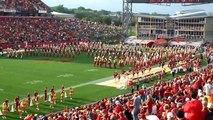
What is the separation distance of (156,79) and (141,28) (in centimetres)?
3590

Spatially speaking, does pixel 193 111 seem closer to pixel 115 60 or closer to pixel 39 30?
pixel 115 60

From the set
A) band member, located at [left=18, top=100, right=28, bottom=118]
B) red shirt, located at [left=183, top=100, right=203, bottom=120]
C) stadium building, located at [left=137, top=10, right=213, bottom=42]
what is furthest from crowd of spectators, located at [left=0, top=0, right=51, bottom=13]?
red shirt, located at [left=183, top=100, right=203, bottom=120]

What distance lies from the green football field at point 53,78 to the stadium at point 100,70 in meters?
0.05

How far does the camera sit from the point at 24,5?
2343 inches

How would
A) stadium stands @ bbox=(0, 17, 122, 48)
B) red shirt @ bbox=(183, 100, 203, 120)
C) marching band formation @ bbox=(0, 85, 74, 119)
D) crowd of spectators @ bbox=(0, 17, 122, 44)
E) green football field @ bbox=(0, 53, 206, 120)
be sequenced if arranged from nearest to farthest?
red shirt @ bbox=(183, 100, 203, 120), marching band formation @ bbox=(0, 85, 74, 119), green football field @ bbox=(0, 53, 206, 120), stadium stands @ bbox=(0, 17, 122, 48), crowd of spectators @ bbox=(0, 17, 122, 44)

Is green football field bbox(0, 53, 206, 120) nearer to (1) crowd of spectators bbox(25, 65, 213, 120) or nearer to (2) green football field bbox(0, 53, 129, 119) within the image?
(2) green football field bbox(0, 53, 129, 119)

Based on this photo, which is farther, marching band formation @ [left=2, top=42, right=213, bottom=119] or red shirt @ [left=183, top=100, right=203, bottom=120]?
marching band formation @ [left=2, top=42, right=213, bottom=119]

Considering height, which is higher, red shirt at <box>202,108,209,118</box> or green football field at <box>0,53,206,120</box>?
red shirt at <box>202,108,209,118</box>

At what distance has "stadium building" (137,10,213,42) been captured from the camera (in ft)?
193

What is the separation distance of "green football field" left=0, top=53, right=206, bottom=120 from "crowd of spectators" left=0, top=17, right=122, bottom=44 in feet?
35.0

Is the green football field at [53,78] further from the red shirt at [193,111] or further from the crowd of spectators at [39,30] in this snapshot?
the red shirt at [193,111]

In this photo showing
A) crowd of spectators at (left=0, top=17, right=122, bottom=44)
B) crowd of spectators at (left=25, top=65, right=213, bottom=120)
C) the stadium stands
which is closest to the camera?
crowd of spectators at (left=25, top=65, right=213, bottom=120)

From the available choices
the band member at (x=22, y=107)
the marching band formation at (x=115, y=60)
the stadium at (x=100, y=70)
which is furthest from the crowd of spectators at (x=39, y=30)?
the band member at (x=22, y=107)

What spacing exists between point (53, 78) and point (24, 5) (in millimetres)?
33788
